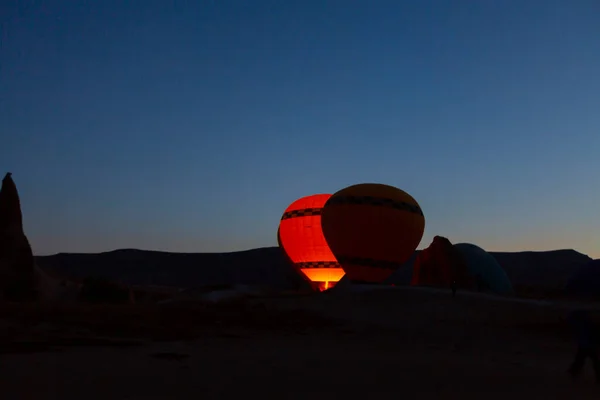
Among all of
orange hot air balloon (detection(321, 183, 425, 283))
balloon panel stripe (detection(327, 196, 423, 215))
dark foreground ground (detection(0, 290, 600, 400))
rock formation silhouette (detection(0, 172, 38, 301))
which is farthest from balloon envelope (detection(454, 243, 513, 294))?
rock formation silhouette (detection(0, 172, 38, 301))

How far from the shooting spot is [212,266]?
11819 cm

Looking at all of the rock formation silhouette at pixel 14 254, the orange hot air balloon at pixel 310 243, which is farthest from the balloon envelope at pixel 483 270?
the rock formation silhouette at pixel 14 254

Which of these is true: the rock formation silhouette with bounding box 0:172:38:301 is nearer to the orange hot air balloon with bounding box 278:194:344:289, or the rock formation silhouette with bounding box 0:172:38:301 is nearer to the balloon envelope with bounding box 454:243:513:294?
the orange hot air balloon with bounding box 278:194:344:289

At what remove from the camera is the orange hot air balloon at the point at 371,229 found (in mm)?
33438

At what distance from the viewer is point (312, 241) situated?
4116cm

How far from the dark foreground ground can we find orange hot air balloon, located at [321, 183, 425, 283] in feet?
38.0

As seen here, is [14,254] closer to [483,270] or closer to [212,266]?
[483,270]

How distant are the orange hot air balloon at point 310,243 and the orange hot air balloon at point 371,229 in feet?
17.9

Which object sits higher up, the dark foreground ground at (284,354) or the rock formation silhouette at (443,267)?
the rock formation silhouette at (443,267)

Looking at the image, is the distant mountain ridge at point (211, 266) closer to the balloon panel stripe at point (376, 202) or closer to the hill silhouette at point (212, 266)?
the hill silhouette at point (212, 266)

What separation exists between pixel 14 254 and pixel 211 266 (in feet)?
296

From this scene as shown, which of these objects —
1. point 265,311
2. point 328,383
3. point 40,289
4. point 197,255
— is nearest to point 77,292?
point 40,289

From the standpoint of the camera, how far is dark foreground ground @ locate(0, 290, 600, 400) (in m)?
7.73

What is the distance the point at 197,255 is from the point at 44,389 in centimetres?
11819
